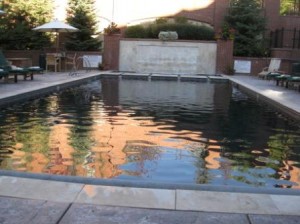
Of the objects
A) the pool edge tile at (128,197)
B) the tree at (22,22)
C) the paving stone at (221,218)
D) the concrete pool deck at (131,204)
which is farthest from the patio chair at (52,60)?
the paving stone at (221,218)

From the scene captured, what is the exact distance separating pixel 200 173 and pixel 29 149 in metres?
2.70

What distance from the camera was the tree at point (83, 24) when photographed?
30.4 meters

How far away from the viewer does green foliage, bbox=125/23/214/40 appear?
3105cm

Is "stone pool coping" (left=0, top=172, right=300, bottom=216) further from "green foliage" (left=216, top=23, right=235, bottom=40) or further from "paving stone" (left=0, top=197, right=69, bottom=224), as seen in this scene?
"green foliage" (left=216, top=23, right=235, bottom=40)

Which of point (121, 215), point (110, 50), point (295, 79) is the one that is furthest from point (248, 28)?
point (121, 215)

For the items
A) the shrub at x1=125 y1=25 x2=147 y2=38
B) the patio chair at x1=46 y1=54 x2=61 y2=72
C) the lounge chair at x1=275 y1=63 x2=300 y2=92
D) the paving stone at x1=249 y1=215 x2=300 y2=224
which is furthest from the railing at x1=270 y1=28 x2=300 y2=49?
the paving stone at x1=249 y1=215 x2=300 y2=224

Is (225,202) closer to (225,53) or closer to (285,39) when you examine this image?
(225,53)

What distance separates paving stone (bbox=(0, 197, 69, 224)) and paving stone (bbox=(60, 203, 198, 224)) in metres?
0.11

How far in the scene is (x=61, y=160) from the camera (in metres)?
6.70

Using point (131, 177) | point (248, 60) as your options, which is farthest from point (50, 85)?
point (248, 60)

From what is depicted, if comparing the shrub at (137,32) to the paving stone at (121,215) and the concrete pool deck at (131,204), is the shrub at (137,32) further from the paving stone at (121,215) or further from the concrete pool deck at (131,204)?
the paving stone at (121,215)

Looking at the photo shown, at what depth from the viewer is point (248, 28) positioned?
1204 inches

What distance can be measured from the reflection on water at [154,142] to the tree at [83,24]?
1730 cm

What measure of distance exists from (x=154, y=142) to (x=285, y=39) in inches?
1039
